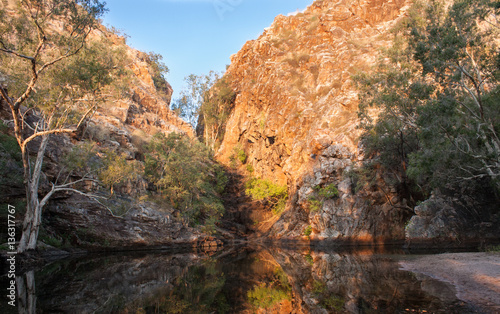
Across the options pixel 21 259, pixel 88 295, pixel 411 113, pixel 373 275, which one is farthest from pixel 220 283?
pixel 411 113

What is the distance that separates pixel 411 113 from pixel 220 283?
954 inches

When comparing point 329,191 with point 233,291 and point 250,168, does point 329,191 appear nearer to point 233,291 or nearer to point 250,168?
point 250,168

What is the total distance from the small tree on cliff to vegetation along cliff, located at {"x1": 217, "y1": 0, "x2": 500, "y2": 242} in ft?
74.4

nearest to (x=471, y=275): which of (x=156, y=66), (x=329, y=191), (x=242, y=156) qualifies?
(x=329, y=191)

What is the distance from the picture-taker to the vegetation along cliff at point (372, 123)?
804 inches

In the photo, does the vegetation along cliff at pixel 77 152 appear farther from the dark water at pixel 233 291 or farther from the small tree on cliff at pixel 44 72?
the dark water at pixel 233 291

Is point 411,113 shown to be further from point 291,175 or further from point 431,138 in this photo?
point 291,175

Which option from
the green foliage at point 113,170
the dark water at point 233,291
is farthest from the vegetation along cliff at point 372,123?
the green foliage at point 113,170

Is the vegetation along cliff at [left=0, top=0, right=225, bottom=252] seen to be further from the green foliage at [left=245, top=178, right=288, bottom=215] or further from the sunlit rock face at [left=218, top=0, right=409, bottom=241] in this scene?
the sunlit rock face at [left=218, top=0, right=409, bottom=241]

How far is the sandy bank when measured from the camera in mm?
8075

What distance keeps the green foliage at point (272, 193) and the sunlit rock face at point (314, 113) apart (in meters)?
2.22

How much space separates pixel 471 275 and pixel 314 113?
33459mm

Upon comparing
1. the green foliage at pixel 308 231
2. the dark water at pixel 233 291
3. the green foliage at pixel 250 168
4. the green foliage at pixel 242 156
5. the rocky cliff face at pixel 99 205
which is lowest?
the dark water at pixel 233 291

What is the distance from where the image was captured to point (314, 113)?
42719mm
